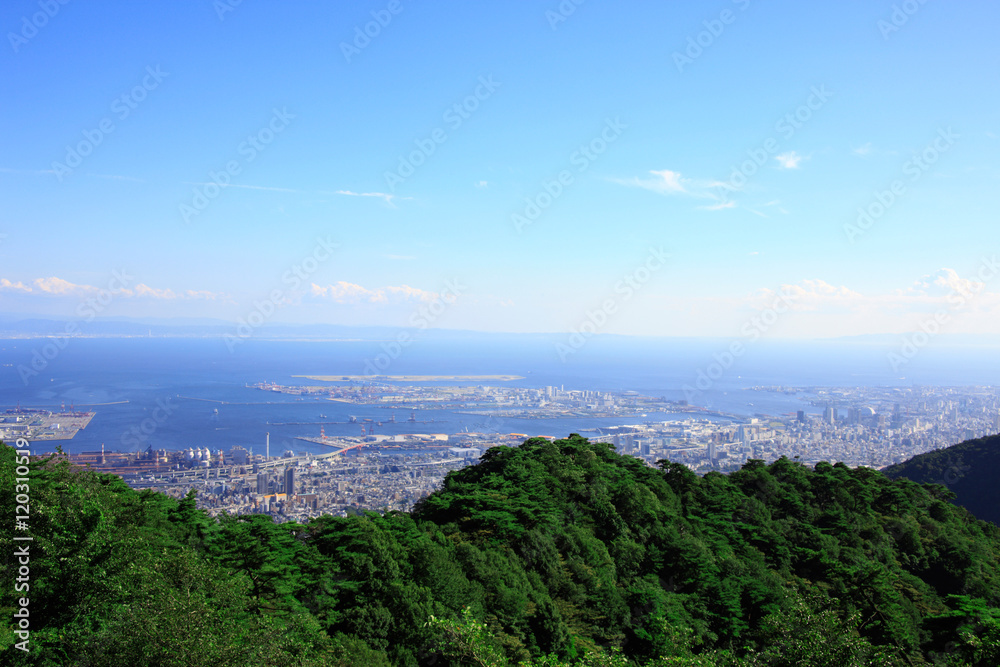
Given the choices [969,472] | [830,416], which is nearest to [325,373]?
[830,416]

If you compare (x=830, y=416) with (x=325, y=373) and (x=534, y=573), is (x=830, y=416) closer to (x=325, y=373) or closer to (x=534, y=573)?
(x=534, y=573)

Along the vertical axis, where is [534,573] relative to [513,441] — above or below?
above

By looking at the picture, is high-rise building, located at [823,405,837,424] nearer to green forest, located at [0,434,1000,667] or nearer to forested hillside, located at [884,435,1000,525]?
forested hillside, located at [884,435,1000,525]

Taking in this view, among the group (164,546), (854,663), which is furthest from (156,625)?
(854,663)

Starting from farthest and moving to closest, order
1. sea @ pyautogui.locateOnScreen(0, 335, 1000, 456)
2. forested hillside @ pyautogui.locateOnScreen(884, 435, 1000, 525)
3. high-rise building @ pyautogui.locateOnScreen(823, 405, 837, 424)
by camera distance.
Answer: high-rise building @ pyautogui.locateOnScreen(823, 405, 837, 424) → sea @ pyautogui.locateOnScreen(0, 335, 1000, 456) → forested hillside @ pyautogui.locateOnScreen(884, 435, 1000, 525)

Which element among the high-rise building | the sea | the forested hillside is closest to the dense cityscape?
the high-rise building

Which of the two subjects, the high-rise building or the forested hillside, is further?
the high-rise building

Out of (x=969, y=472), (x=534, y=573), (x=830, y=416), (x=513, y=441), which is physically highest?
(x=534, y=573)

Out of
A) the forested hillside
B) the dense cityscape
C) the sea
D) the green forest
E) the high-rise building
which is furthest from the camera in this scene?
the high-rise building
